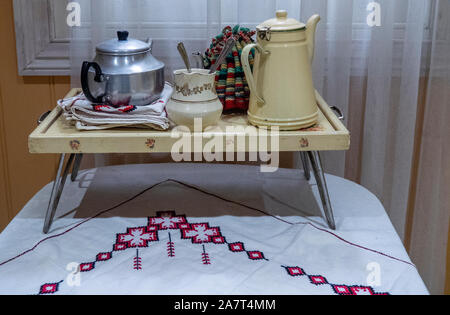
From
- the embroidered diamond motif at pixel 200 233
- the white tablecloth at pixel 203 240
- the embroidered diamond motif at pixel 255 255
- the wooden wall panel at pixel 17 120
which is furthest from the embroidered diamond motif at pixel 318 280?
the wooden wall panel at pixel 17 120

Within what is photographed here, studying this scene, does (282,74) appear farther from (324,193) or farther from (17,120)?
(17,120)

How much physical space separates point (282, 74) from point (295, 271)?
0.36 m

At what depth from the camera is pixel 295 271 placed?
3.22ft

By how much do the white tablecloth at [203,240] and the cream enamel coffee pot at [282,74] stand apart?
215 mm

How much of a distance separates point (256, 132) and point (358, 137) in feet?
1.63

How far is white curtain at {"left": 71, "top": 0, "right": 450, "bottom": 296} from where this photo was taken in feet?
4.46

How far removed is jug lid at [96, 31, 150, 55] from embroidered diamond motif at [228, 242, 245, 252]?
0.40 m

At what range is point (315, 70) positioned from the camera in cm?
139

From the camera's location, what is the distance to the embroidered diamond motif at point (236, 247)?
1052 millimetres

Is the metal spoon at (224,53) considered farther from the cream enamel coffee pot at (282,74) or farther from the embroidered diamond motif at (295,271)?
the embroidered diamond motif at (295,271)

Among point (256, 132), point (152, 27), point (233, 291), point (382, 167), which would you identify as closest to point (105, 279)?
point (233, 291)

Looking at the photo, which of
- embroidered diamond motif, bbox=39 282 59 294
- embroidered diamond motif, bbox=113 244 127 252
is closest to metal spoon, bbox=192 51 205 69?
embroidered diamond motif, bbox=113 244 127 252

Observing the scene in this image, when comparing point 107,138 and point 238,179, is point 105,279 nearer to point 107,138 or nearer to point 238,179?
point 107,138

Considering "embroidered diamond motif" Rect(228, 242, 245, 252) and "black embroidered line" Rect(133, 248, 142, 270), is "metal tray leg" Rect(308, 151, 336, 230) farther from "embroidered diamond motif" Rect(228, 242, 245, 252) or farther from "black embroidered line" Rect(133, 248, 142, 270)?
"black embroidered line" Rect(133, 248, 142, 270)
